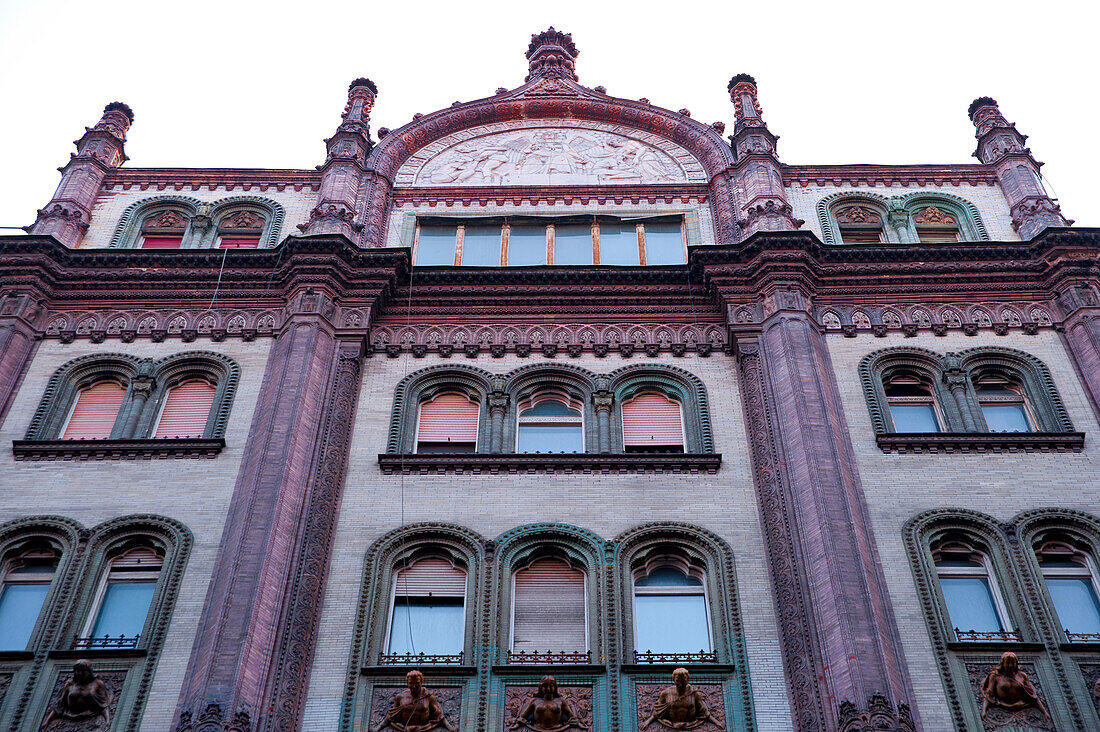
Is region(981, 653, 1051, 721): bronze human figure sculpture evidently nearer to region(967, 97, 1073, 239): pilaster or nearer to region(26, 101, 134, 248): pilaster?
region(967, 97, 1073, 239): pilaster

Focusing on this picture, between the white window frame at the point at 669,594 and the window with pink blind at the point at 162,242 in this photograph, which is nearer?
the white window frame at the point at 669,594

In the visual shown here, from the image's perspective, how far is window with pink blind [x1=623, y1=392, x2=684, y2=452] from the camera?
78.4 feet

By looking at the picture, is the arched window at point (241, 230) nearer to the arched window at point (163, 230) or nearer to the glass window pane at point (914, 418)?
the arched window at point (163, 230)

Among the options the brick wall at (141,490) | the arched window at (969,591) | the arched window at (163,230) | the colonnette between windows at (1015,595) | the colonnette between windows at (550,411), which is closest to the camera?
the colonnette between windows at (1015,595)

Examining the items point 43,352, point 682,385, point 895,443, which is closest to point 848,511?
point 895,443

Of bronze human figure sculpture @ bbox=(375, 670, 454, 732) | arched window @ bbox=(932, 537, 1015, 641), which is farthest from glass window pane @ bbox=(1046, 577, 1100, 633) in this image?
bronze human figure sculpture @ bbox=(375, 670, 454, 732)

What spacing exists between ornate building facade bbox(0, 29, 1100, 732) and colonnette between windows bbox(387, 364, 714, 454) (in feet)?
0.27

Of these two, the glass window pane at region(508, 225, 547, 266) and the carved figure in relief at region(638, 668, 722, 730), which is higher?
the glass window pane at region(508, 225, 547, 266)

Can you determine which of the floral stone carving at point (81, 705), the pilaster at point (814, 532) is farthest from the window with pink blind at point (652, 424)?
the floral stone carving at point (81, 705)

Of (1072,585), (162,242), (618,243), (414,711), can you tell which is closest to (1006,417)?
(1072,585)

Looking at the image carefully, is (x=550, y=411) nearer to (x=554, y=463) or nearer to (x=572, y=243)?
(x=554, y=463)

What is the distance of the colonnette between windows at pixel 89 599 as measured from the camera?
62.5 feet

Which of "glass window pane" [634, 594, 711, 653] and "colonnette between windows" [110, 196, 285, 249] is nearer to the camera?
"glass window pane" [634, 594, 711, 653]

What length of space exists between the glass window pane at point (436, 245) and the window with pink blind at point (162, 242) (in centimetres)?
546
